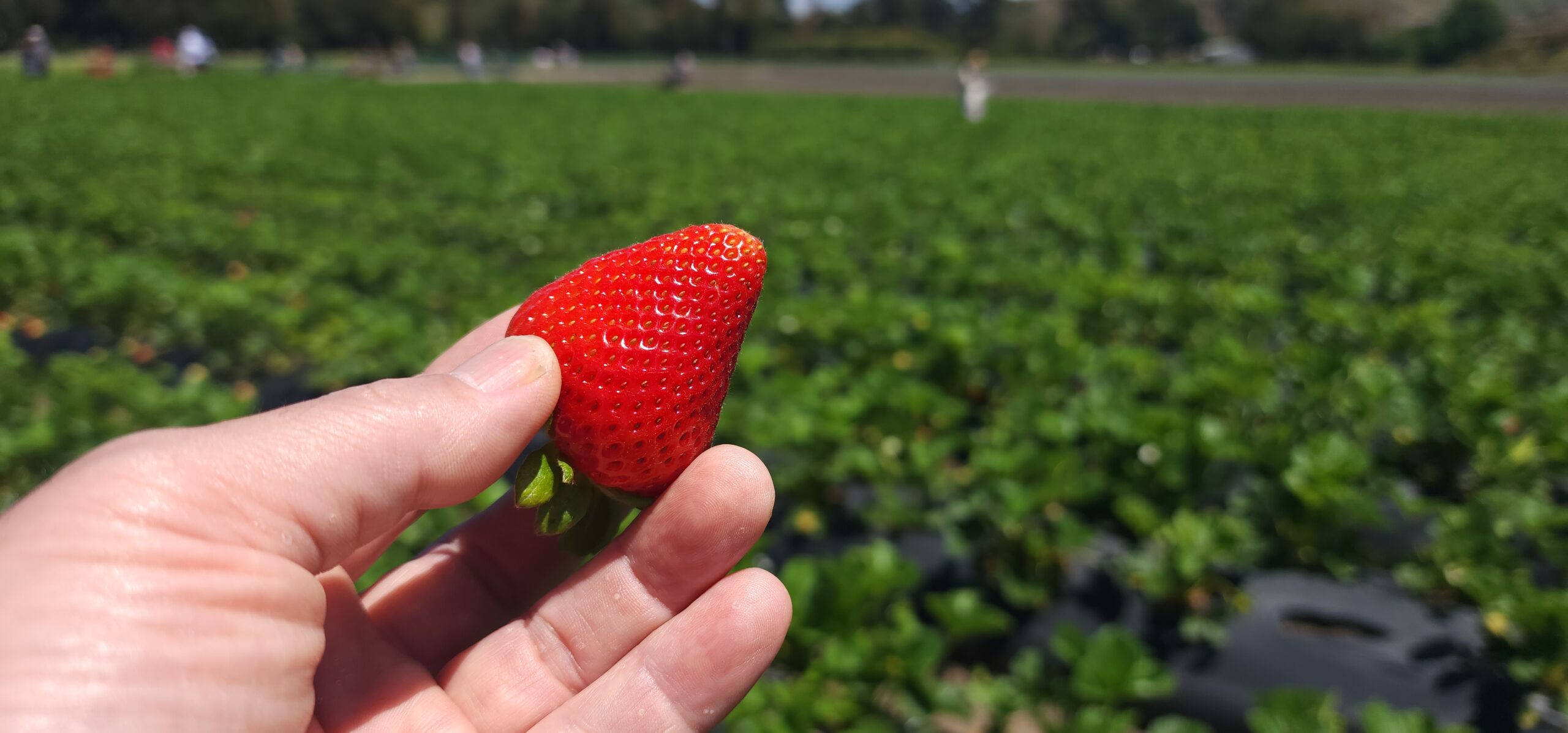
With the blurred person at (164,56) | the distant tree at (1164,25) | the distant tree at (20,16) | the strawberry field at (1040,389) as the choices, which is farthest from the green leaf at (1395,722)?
the distant tree at (1164,25)

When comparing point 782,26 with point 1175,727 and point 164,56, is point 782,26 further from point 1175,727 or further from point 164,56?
point 1175,727

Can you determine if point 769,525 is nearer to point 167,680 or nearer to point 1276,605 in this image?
point 1276,605

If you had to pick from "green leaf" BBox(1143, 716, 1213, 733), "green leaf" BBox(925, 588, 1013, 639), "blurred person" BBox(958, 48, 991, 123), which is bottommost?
"green leaf" BBox(1143, 716, 1213, 733)

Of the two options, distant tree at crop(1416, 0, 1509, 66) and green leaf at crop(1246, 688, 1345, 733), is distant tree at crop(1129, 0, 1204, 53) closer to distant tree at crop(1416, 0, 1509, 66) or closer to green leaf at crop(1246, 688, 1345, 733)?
distant tree at crop(1416, 0, 1509, 66)

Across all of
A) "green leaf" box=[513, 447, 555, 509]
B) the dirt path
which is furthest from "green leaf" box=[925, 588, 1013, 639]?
the dirt path

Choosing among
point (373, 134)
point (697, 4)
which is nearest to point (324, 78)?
point (373, 134)

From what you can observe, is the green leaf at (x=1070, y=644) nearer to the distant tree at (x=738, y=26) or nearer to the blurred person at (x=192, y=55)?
the blurred person at (x=192, y=55)

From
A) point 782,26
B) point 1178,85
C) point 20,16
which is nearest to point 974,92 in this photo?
point 1178,85
